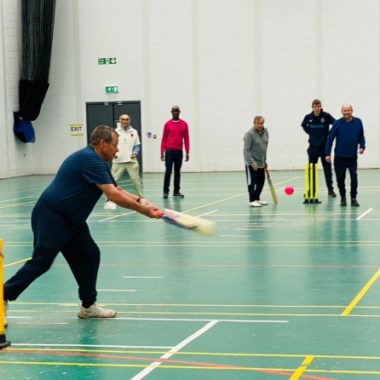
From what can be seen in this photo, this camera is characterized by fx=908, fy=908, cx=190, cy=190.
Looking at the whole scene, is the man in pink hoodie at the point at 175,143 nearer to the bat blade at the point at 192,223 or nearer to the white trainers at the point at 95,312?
the white trainers at the point at 95,312

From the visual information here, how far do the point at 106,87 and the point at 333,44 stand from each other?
8937mm

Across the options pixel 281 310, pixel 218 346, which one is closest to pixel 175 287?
pixel 281 310

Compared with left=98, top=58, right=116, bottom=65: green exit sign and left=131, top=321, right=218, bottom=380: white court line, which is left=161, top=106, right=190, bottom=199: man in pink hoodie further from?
left=131, top=321, right=218, bottom=380: white court line

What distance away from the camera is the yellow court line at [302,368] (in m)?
6.16

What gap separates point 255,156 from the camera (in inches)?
762

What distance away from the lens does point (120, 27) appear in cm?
3534

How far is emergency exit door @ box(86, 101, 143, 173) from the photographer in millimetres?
35500

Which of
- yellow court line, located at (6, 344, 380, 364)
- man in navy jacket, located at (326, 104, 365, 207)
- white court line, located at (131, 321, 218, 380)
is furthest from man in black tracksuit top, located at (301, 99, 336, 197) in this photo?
yellow court line, located at (6, 344, 380, 364)

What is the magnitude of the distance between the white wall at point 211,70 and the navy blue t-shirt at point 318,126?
13283mm

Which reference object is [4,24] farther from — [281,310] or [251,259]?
[281,310]

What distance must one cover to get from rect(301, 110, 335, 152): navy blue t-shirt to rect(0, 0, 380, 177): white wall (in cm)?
1328

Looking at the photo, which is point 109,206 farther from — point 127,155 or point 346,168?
point 346,168

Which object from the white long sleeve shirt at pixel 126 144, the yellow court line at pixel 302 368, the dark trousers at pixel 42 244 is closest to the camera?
the yellow court line at pixel 302 368

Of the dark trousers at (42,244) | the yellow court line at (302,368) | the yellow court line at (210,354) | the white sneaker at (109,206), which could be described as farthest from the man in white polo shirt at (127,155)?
the yellow court line at (302,368)
